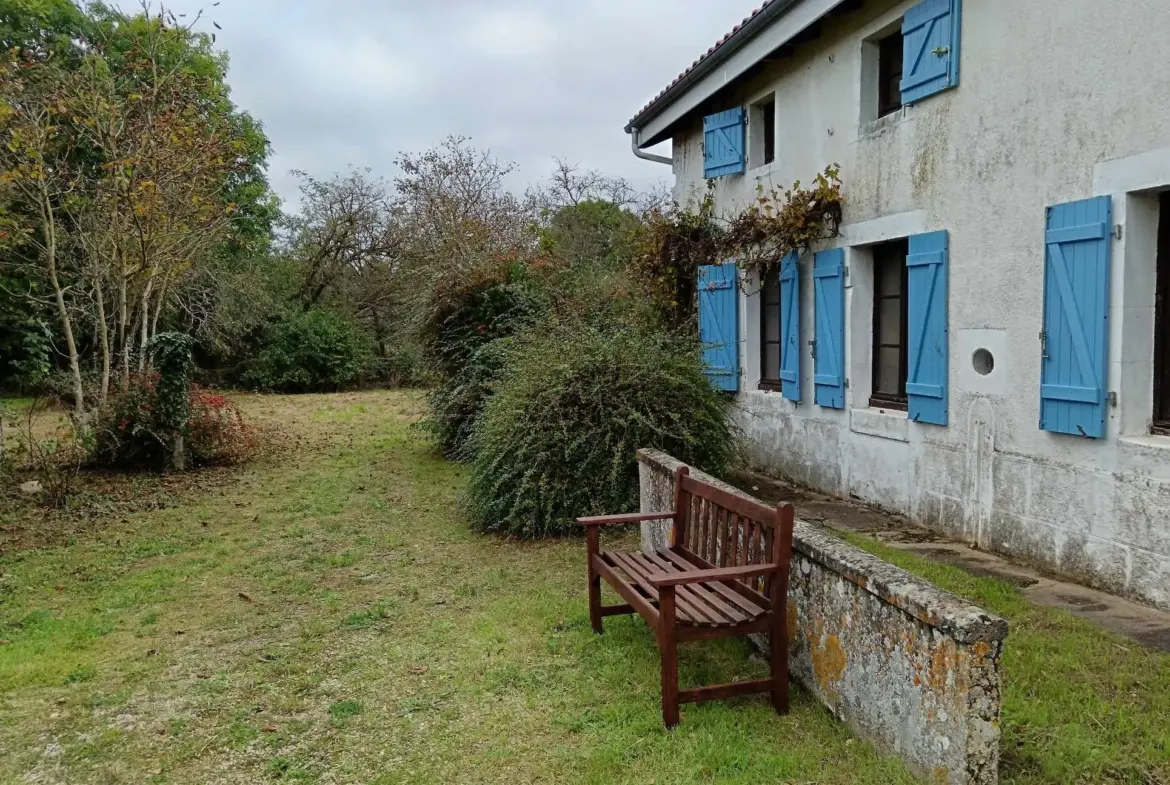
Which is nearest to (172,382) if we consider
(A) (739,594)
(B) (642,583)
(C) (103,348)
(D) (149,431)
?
(D) (149,431)

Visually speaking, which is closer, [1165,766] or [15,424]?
[1165,766]

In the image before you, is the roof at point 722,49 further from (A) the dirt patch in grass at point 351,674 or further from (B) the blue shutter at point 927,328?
(A) the dirt patch in grass at point 351,674

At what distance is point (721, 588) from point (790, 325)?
4.98 metres

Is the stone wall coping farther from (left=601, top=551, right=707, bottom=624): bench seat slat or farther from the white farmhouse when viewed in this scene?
the white farmhouse

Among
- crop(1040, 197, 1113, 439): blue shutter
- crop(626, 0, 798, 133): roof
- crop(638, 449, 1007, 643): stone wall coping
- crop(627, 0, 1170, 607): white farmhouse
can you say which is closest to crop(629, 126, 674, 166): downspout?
crop(626, 0, 798, 133): roof

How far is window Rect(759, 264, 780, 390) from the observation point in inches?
343

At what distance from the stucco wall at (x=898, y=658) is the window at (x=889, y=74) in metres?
4.99

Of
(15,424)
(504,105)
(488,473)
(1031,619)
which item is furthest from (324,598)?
(504,105)

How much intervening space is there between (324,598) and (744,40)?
22.2 ft

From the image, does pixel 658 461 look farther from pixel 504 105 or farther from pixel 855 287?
pixel 504 105

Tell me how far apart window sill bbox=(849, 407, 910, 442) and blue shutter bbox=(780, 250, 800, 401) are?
90cm

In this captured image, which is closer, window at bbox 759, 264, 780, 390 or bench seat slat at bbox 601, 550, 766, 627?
bench seat slat at bbox 601, 550, 766, 627

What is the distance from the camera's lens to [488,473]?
6.68m

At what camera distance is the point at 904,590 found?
257 centimetres
